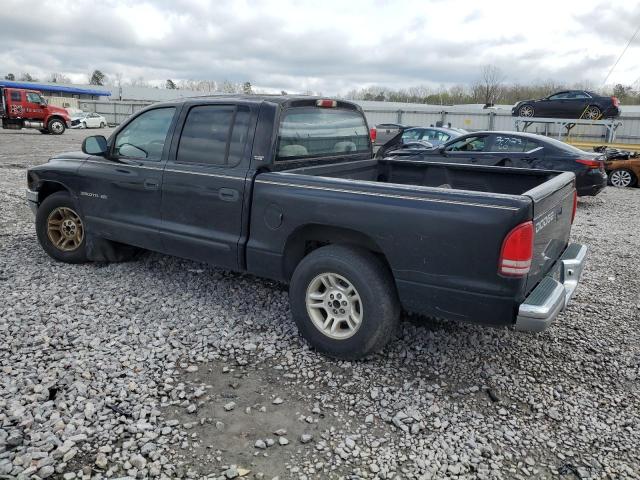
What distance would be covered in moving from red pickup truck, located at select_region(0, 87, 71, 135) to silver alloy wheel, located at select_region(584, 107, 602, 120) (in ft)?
90.7

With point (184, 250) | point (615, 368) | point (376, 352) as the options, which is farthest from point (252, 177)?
point (615, 368)

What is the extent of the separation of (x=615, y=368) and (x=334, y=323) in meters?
2.07

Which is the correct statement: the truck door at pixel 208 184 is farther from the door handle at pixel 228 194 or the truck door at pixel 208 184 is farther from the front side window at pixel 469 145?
the front side window at pixel 469 145

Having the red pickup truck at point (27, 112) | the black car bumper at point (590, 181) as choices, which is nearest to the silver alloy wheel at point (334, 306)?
the black car bumper at point (590, 181)

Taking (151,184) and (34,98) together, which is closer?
(151,184)

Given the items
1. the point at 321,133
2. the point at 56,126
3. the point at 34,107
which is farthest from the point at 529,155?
the point at 34,107

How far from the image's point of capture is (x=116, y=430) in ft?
9.06

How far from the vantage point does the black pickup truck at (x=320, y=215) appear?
9.62 ft

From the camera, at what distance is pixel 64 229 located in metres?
5.38

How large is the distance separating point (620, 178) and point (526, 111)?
841 cm

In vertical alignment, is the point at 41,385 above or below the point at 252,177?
below

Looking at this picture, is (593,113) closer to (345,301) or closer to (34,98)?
(345,301)

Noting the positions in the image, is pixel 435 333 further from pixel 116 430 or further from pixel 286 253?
pixel 116 430

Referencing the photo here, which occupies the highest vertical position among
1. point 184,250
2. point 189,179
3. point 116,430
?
point 189,179
